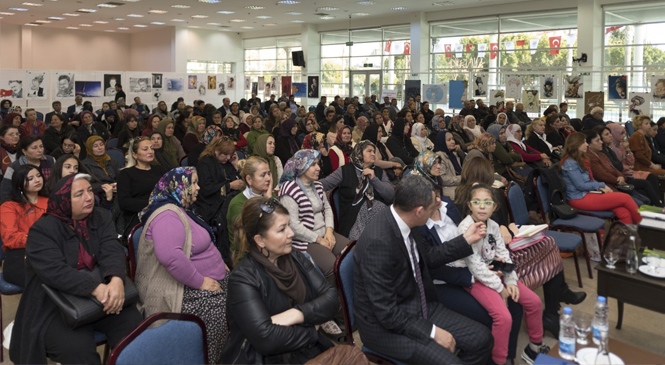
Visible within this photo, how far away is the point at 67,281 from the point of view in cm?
282

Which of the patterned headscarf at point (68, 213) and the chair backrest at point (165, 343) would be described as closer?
the chair backrest at point (165, 343)

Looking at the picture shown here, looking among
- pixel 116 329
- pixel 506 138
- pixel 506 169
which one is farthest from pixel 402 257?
pixel 506 138

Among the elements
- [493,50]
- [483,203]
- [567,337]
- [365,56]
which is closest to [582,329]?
[567,337]

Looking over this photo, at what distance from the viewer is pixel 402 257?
9.00ft

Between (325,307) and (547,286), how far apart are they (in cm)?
215

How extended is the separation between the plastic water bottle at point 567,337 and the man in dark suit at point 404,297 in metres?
0.49

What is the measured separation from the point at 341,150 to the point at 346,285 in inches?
174

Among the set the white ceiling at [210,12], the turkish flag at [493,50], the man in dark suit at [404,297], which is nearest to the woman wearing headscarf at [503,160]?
the man in dark suit at [404,297]

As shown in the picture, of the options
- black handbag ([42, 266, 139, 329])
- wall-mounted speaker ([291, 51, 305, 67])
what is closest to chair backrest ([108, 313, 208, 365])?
black handbag ([42, 266, 139, 329])

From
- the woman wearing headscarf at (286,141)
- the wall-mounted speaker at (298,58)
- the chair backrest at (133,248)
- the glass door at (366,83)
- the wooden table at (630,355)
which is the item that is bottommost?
→ the wooden table at (630,355)

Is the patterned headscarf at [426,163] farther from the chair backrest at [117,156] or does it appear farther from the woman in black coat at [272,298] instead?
the chair backrest at [117,156]

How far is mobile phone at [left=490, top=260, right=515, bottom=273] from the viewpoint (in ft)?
11.4

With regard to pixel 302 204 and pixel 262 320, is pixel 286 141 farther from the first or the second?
pixel 262 320

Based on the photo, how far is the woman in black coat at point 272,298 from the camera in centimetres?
242
